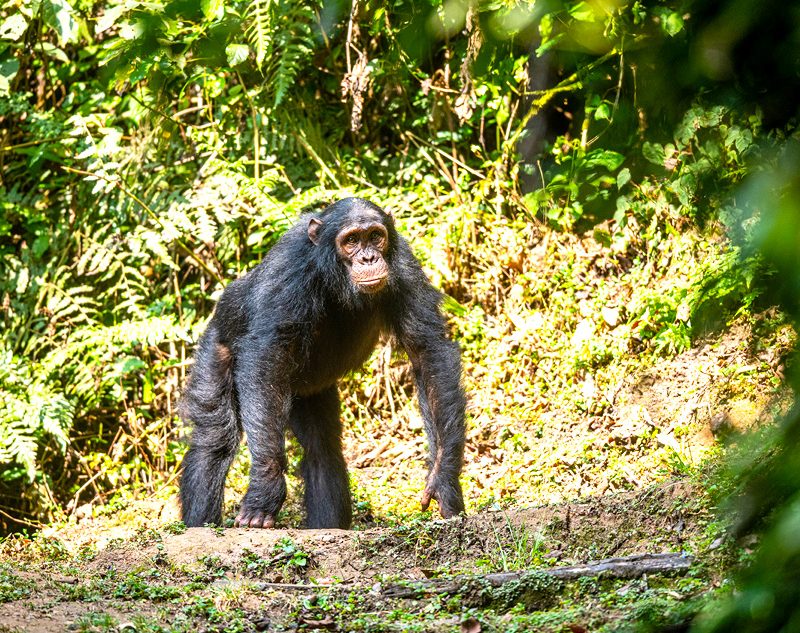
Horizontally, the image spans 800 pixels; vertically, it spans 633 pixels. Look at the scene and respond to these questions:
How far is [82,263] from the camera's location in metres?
11.0

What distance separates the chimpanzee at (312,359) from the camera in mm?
7324

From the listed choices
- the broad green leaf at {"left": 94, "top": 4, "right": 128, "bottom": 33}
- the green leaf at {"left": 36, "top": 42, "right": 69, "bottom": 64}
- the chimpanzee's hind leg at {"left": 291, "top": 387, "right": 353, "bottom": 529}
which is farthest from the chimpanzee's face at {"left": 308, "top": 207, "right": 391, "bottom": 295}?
the green leaf at {"left": 36, "top": 42, "right": 69, "bottom": 64}

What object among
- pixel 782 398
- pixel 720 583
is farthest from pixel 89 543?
pixel 782 398

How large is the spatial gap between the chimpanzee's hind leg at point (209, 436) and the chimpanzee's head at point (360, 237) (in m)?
1.29

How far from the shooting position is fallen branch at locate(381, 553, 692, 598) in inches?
177

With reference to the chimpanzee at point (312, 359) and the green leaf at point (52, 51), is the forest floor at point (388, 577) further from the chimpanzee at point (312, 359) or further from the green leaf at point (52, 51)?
the green leaf at point (52, 51)

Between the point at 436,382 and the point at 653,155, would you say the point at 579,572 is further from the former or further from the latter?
the point at 436,382

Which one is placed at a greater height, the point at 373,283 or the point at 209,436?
the point at 373,283

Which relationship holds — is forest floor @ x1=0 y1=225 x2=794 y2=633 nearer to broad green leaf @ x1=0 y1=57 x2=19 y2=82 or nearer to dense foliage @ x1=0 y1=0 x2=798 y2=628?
dense foliage @ x1=0 y1=0 x2=798 y2=628

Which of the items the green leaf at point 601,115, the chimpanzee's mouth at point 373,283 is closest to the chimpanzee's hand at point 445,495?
the chimpanzee's mouth at point 373,283

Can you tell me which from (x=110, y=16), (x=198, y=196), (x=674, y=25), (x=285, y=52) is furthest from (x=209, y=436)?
(x=674, y=25)

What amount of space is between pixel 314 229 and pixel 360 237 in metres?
0.45

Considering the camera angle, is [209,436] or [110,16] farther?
[110,16]

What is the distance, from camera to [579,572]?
4.61m
